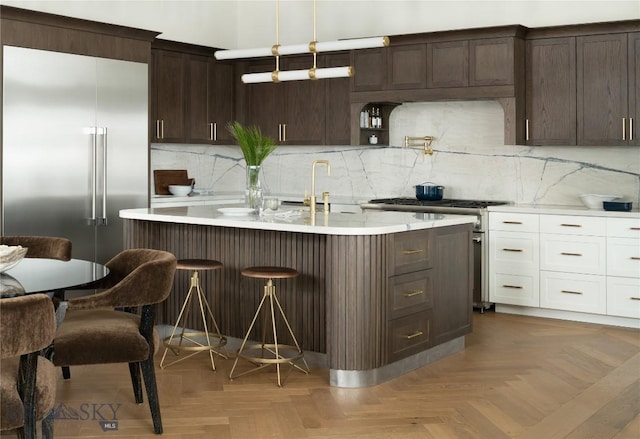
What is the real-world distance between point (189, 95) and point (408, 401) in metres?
4.66

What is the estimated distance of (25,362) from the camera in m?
2.88

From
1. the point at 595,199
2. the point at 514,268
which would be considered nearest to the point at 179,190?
the point at 514,268

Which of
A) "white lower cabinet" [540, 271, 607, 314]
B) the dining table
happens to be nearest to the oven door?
"white lower cabinet" [540, 271, 607, 314]

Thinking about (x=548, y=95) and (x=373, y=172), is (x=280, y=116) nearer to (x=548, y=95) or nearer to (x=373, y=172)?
(x=373, y=172)

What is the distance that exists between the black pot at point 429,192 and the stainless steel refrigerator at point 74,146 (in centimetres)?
242

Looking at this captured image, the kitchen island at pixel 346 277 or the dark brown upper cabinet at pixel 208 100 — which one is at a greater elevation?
the dark brown upper cabinet at pixel 208 100

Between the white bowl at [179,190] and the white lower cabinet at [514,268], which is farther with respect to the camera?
the white bowl at [179,190]

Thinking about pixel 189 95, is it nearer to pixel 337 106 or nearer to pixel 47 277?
pixel 337 106

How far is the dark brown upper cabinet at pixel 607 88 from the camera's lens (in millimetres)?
6570

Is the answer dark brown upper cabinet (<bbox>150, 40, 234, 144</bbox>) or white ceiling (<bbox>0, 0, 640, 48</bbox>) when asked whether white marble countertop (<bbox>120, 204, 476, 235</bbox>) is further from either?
white ceiling (<bbox>0, 0, 640, 48</bbox>)

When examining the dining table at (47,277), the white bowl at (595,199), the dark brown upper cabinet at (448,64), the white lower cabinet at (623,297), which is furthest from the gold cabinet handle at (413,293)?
the dark brown upper cabinet at (448,64)

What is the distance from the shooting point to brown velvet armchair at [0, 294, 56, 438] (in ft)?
8.98

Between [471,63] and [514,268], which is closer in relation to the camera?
[514,268]

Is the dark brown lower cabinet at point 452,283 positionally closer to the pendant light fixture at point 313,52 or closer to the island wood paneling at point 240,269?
the island wood paneling at point 240,269
